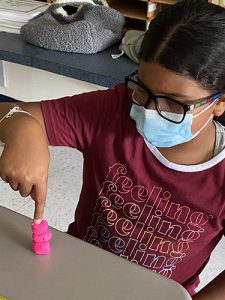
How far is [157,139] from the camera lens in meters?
0.85

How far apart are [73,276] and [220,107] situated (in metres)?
0.37

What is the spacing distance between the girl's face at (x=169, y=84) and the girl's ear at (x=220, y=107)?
42 millimetres

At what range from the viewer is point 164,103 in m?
0.79

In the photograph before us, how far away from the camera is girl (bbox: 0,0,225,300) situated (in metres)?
0.75

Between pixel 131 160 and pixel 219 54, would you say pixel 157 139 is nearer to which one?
pixel 131 160

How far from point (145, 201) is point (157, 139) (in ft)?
0.37

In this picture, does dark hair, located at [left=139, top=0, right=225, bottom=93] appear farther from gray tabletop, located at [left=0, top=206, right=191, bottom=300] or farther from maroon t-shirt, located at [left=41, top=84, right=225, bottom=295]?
gray tabletop, located at [left=0, top=206, right=191, bottom=300]

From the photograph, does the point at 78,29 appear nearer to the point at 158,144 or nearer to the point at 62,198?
the point at 62,198

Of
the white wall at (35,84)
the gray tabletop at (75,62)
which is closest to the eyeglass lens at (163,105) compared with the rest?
the gray tabletop at (75,62)

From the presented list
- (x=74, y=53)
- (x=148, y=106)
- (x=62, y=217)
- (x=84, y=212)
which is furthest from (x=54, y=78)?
(x=148, y=106)

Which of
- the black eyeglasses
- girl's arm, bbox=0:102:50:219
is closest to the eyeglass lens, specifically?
the black eyeglasses

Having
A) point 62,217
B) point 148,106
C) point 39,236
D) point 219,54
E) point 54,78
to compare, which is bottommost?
point 62,217

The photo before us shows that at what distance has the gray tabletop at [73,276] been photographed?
67 centimetres

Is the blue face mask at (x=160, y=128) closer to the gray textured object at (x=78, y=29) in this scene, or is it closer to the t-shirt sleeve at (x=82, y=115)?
the t-shirt sleeve at (x=82, y=115)
